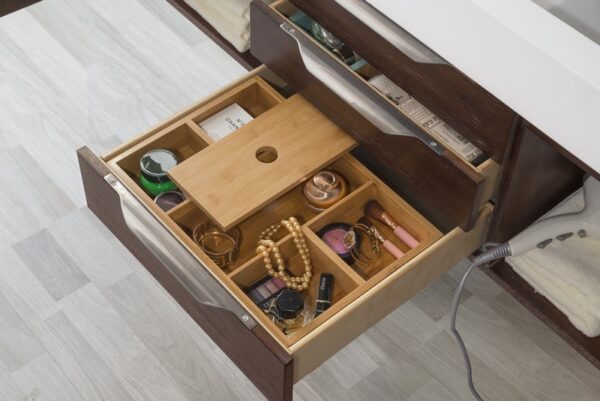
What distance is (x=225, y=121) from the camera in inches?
65.4

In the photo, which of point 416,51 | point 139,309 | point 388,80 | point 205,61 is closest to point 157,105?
point 205,61

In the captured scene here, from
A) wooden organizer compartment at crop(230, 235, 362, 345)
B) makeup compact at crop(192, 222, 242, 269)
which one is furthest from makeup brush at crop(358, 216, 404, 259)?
makeup compact at crop(192, 222, 242, 269)

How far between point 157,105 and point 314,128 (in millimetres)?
557

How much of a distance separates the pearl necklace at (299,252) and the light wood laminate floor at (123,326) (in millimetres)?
214

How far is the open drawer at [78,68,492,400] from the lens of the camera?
140 centimetres

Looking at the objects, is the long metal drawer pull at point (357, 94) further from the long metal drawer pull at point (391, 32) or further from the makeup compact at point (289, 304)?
the makeup compact at point (289, 304)

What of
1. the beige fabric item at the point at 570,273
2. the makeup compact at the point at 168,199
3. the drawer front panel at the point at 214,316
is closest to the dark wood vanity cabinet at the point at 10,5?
the drawer front panel at the point at 214,316

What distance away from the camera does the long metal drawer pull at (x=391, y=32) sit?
1.44 meters

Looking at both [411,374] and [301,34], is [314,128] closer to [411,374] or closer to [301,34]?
[301,34]

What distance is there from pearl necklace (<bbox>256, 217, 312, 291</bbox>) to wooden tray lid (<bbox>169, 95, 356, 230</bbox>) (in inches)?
2.1

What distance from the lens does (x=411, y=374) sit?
65.8 inches

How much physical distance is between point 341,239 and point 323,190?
81 mm

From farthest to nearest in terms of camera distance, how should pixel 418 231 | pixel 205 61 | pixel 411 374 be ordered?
pixel 205 61, pixel 411 374, pixel 418 231

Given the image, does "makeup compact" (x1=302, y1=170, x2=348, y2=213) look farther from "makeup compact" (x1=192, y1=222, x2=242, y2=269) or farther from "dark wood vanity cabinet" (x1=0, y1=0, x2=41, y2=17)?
"dark wood vanity cabinet" (x1=0, y1=0, x2=41, y2=17)
